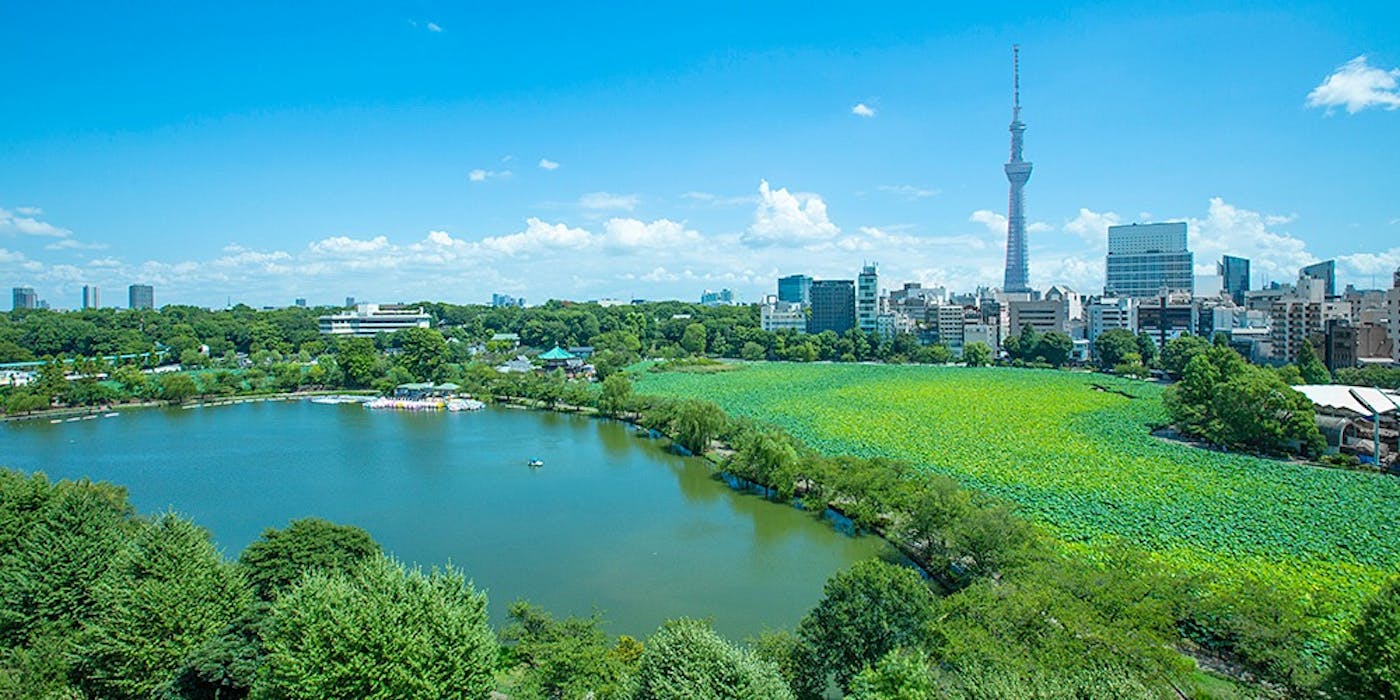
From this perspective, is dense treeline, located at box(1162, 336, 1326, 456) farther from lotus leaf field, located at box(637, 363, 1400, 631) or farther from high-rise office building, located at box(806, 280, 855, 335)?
high-rise office building, located at box(806, 280, 855, 335)

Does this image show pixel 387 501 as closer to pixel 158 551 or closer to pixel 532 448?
pixel 532 448

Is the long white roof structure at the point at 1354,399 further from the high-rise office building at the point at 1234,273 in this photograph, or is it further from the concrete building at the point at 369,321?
the high-rise office building at the point at 1234,273

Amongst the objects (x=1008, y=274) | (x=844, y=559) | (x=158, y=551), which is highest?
(x=1008, y=274)

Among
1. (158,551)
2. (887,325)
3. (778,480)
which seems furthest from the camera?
(887,325)

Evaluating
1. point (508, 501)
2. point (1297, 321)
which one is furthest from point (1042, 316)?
point (508, 501)

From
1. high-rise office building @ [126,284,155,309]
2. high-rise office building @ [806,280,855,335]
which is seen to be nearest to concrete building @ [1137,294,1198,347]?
high-rise office building @ [806,280,855,335]

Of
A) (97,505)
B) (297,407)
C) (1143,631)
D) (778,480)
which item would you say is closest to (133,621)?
(97,505)
